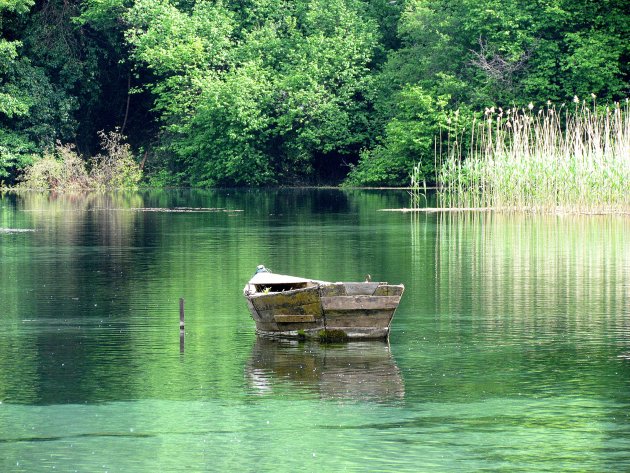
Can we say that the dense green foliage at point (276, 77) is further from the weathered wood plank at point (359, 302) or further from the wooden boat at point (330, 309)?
the weathered wood plank at point (359, 302)

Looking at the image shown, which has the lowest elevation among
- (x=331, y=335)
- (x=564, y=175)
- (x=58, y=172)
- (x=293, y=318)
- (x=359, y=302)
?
(x=331, y=335)

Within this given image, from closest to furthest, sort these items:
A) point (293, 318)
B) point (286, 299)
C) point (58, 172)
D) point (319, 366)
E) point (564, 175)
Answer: point (319, 366), point (286, 299), point (293, 318), point (564, 175), point (58, 172)

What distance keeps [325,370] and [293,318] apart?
7.47 feet

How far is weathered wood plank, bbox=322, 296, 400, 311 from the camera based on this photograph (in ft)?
61.6

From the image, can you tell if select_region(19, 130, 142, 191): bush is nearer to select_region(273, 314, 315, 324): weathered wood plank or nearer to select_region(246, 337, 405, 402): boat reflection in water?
select_region(273, 314, 315, 324): weathered wood plank

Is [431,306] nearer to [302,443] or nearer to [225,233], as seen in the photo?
[302,443]

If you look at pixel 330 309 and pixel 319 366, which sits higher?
pixel 330 309

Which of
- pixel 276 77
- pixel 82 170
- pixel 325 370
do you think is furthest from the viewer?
pixel 276 77

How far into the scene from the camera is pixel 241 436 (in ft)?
44.4

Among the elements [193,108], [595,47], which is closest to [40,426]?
[595,47]

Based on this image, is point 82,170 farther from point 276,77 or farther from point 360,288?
point 360,288

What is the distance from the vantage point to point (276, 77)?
240 feet

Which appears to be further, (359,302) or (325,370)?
(359,302)

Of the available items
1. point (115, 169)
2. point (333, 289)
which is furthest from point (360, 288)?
point (115, 169)
